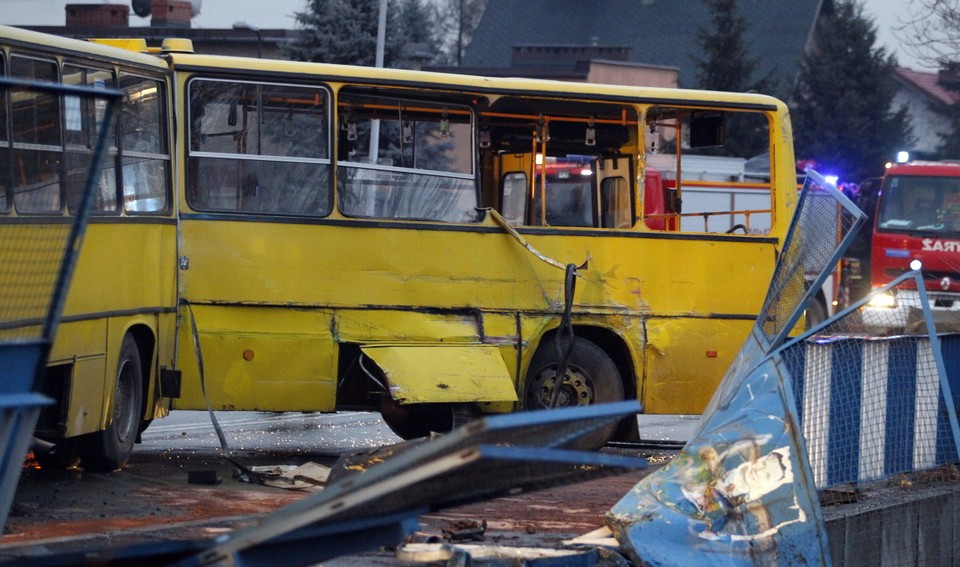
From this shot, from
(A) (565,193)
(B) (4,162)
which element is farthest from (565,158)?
(B) (4,162)

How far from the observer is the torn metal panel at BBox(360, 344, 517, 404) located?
1006cm

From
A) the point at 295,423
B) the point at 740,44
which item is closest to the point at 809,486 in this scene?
the point at 295,423

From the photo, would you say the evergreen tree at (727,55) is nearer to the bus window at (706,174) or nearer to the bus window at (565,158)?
the bus window at (706,174)

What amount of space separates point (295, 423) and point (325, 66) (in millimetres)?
4906

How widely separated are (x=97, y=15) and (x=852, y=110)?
26631 mm

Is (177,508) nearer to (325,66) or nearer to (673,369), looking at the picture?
(325,66)

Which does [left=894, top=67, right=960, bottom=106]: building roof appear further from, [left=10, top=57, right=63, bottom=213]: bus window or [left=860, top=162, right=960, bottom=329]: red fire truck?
[left=10, top=57, right=63, bottom=213]: bus window

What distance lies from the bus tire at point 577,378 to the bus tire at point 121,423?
3.10 metres

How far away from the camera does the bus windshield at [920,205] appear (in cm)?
2342

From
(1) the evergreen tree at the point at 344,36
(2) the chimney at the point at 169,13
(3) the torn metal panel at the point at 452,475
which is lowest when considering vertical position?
(3) the torn metal panel at the point at 452,475

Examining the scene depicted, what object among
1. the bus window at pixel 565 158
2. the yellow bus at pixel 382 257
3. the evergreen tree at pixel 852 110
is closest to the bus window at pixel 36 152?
the yellow bus at pixel 382 257

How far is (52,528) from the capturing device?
23.8 ft

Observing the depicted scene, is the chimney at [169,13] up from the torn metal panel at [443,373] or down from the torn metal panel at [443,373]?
up

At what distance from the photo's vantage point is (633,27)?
64.2 metres
